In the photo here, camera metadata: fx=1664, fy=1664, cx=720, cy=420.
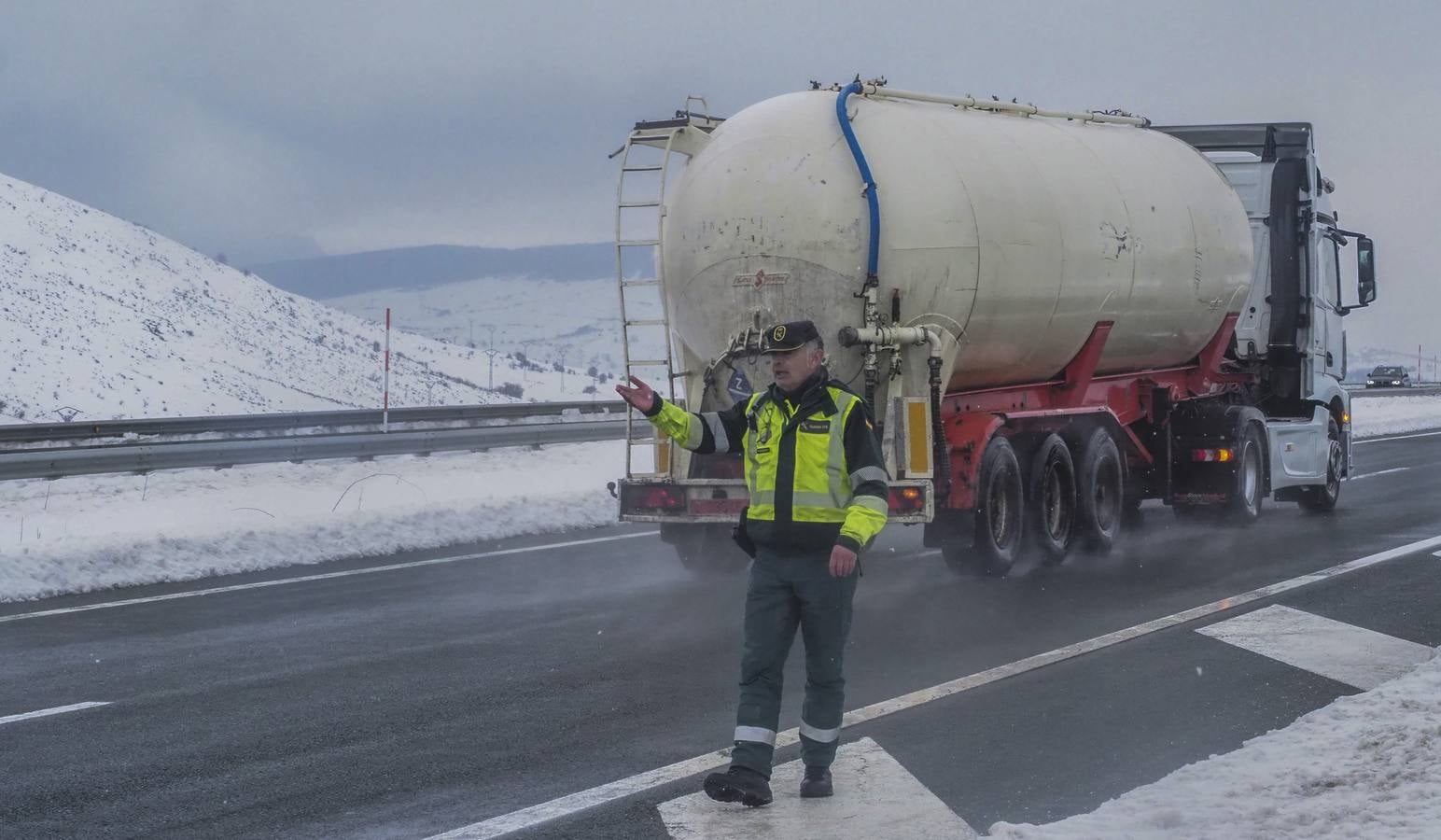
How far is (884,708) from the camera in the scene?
7.79 meters

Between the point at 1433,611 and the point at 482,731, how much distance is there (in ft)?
21.6

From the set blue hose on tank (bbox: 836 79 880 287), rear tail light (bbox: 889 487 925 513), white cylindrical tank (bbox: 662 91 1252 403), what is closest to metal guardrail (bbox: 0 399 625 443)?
white cylindrical tank (bbox: 662 91 1252 403)

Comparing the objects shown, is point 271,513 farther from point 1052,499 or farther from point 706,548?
point 1052,499

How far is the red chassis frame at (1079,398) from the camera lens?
1192cm

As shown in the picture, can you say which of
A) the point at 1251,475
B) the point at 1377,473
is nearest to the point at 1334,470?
the point at 1251,475

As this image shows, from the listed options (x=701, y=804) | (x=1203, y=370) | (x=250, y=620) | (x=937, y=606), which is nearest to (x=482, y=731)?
(x=701, y=804)

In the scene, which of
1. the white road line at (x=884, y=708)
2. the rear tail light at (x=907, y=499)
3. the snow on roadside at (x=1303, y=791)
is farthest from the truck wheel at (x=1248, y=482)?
the snow on roadside at (x=1303, y=791)

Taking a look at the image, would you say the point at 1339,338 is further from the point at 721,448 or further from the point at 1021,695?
the point at 721,448

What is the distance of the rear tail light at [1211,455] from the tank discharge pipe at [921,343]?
5.27 metres

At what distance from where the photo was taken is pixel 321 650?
31.1ft

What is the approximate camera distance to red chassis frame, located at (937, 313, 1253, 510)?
11922mm

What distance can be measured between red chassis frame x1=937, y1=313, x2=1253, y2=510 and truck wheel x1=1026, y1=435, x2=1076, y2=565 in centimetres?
29

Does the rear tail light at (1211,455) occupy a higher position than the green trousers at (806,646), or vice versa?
the rear tail light at (1211,455)

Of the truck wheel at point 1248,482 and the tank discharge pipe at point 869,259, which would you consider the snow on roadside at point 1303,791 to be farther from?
the truck wheel at point 1248,482
